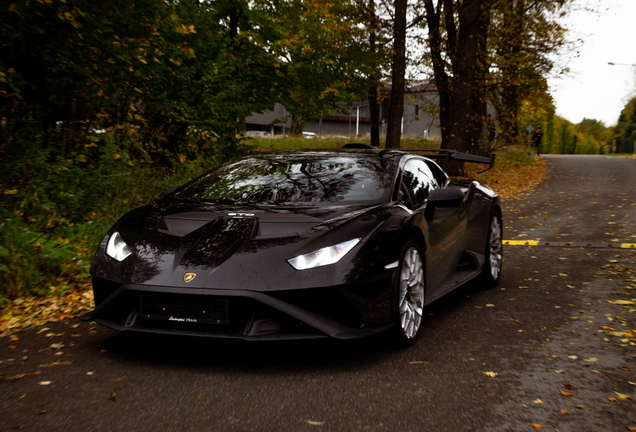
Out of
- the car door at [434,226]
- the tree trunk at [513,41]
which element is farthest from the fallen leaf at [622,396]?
the tree trunk at [513,41]

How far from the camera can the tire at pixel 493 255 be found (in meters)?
6.58

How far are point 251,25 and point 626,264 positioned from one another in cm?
1361

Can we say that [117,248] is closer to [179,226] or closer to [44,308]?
[179,226]

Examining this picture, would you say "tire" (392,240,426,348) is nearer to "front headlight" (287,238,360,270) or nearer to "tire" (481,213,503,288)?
"front headlight" (287,238,360,270)

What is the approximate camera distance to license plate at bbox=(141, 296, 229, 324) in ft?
12.0

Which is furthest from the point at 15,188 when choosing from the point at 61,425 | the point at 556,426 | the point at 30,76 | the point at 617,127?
the point at 617,127

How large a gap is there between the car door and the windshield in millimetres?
279

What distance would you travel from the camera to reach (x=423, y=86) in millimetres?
25891

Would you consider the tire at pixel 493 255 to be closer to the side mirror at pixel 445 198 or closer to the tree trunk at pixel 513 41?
the side mirror at pixel 445 198

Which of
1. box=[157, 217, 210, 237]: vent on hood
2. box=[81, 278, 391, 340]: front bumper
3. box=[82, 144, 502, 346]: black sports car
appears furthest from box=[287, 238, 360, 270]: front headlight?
box=[157, 217, 210, 237]: vent on hood

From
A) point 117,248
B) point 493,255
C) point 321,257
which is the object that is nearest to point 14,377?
point 117,248

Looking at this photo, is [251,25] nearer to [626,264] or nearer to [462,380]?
[626,264]

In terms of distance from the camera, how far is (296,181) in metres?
5.02

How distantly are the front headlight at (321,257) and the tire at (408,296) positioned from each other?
478mm
